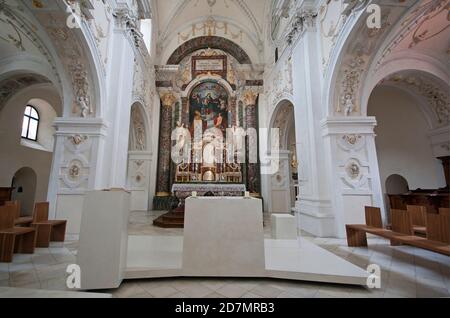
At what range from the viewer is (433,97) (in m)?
7.31

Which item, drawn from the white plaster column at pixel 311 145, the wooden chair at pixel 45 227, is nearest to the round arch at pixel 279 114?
the white plaster column at pixel 311 145

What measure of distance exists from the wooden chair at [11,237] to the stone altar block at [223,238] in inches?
107

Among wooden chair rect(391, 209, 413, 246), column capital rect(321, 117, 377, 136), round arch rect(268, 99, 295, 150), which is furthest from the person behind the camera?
round arch rect(268, 99, 295, 150)

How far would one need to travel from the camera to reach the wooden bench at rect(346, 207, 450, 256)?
2.66m

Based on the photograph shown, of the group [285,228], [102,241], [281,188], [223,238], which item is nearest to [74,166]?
[102,241]

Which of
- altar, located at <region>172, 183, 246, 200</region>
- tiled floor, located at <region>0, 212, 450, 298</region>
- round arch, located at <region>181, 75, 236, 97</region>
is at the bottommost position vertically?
tiled floor, located at <region>0, 212, 450, 298</region>

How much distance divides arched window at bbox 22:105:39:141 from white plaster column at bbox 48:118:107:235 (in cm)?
601

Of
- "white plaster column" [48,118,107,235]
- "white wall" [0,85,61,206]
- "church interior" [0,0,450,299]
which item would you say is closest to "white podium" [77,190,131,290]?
"church interior" [0,0,450,299]

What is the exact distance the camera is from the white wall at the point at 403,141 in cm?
800

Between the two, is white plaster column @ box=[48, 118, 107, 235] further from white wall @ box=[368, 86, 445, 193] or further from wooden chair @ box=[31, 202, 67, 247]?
white wall @ box=[368, 86, 445, 193]

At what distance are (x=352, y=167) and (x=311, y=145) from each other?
1046 millimetres

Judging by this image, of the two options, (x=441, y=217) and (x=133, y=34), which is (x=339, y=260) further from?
(x=133, y=34)

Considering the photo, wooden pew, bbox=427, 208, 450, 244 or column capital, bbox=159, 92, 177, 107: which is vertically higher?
column capital, bbox=159, 92, 177, 107
